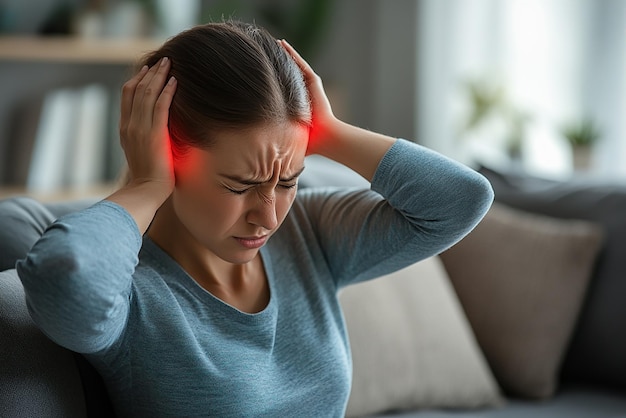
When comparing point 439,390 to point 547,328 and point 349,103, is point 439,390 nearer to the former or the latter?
point 547,328

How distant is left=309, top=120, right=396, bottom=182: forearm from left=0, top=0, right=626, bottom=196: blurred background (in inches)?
82.5

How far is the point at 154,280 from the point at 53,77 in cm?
266

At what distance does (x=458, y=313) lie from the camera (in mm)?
2117

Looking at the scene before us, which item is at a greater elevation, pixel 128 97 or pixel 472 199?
pixel 128 97

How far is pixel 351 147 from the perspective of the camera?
1.36m

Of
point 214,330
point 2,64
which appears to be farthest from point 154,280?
point 2,64

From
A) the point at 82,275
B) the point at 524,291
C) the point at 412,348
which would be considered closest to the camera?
the point at 82,275

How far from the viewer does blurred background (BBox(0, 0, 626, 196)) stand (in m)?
A: 3.59

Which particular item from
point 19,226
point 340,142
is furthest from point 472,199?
point 19,226

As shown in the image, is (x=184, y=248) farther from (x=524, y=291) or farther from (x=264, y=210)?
(x=524, y=291)

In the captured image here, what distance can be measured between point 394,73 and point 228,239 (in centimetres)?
335

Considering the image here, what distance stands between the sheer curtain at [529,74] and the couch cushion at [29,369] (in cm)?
269

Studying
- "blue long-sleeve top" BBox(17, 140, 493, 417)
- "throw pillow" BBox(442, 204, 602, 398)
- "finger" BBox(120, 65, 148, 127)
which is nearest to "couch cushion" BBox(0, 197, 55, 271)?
"blue long-sleeve top" BBox(17, 140, 493, 417)

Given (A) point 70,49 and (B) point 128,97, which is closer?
(B) point 128,97
